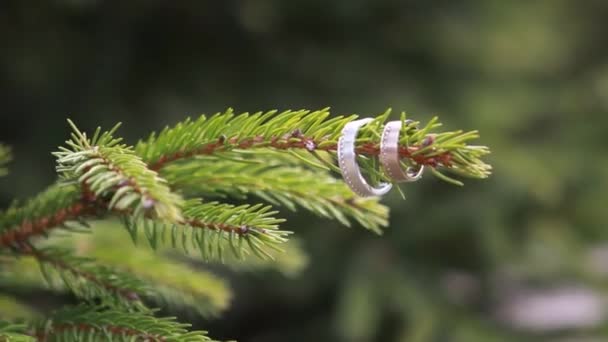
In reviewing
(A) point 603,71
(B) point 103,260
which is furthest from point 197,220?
(A) point 603,71

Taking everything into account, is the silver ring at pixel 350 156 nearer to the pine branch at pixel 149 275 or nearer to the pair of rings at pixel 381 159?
the pair of rings at pixel 381 159

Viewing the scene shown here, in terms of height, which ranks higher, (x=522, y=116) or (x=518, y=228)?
(x=522, y=116)

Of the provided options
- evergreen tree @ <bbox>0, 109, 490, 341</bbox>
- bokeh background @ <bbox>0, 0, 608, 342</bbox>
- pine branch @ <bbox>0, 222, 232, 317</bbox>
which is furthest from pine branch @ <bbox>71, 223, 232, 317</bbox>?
bokeh background @ <bbox>0, 0, 608, 342</bbox>

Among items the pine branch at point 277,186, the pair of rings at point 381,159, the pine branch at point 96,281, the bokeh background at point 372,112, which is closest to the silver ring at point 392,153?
the pair of rings at point 381,159

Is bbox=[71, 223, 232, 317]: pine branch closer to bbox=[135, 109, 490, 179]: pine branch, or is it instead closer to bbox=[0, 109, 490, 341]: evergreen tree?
bbox=[0, 109, 490, 341]: evergreen tree

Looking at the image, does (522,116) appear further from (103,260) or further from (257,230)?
(257,230)

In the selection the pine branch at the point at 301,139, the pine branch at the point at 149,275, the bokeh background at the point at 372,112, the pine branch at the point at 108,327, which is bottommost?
the pine branch at the point at 108,327

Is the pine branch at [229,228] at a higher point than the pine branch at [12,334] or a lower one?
higher
